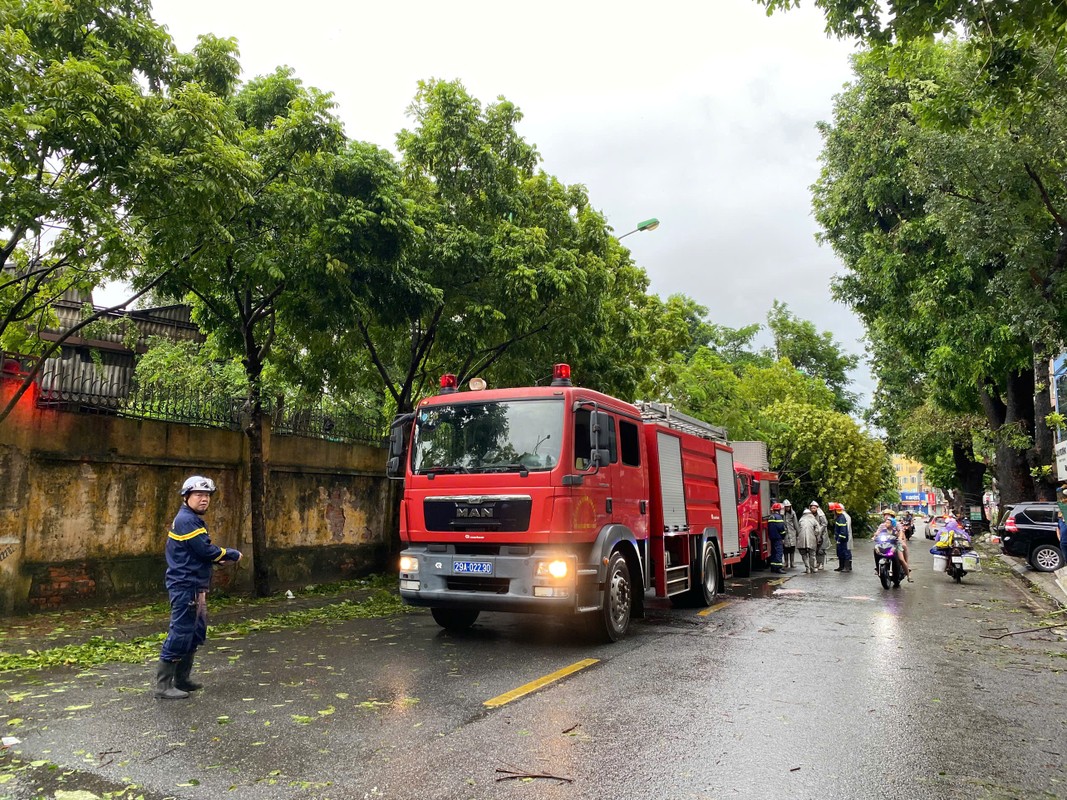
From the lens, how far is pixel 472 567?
766 cm

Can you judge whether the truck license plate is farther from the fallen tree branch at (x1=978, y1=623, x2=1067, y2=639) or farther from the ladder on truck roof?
the fallen tree branch at (x1=978, y1=623, x2=1067, y2=639)

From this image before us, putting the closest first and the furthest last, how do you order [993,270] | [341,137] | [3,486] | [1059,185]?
[3,486] < [341,137] < [1059,185] < [993,270]

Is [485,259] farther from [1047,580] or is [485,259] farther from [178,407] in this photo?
[1047,580]

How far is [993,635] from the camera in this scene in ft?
29.7

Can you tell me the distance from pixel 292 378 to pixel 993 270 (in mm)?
17256

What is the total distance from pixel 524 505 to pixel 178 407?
240 inches

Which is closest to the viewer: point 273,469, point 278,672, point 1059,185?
point 278,672

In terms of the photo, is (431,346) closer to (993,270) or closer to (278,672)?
(278,672)

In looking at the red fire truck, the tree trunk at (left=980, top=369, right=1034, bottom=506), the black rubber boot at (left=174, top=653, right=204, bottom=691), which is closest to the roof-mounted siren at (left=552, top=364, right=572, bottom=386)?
the red fire truck

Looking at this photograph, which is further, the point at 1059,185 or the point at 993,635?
the point at 1059,185

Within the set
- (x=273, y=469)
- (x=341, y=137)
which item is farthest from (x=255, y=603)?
(x=341, y=137)

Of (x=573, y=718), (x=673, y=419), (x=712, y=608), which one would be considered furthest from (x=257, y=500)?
(x=573, y=718)

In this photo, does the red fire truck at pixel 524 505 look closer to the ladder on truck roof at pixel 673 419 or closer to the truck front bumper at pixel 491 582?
the truck front bumper at pixel 491 582

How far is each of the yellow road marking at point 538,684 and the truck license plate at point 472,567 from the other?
4.24ft
